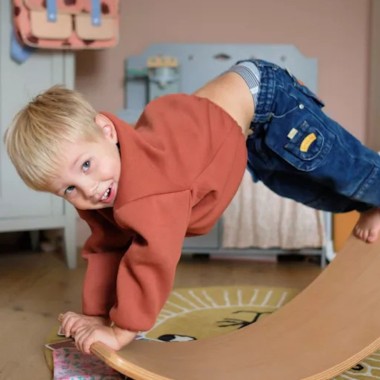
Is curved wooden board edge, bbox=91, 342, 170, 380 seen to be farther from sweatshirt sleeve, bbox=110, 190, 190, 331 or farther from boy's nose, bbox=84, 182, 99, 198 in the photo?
boy's nose, bbox=84, 182, 99, 198

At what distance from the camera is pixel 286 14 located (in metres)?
2.49

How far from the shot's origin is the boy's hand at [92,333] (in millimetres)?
995

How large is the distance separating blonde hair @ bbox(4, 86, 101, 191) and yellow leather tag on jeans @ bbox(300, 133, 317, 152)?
16.8 inches

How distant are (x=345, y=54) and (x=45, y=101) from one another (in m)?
1.82

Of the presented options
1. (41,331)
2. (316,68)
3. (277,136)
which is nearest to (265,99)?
(277,136)

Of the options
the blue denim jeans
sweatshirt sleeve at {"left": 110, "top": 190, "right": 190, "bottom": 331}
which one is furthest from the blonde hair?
the blue denim jeans

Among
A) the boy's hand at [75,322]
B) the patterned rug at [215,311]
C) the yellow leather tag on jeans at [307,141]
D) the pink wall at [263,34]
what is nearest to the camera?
the boy's hand at [75,322]

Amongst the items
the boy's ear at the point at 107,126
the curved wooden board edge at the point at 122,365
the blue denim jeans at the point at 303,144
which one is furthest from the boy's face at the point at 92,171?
the blue denim jeans at the point at 303,144

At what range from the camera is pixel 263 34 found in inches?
98.3

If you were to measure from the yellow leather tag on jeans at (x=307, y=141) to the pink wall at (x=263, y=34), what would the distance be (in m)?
1.38

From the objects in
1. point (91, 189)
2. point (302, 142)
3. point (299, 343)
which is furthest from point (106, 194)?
point (299, 343)

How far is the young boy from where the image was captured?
0.94 meters

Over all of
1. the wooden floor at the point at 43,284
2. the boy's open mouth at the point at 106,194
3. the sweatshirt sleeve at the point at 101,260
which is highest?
the boy's open mouth at the point at 106,194

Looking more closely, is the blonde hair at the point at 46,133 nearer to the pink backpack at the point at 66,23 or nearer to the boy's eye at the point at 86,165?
the boy's eye at the point at 86,165
